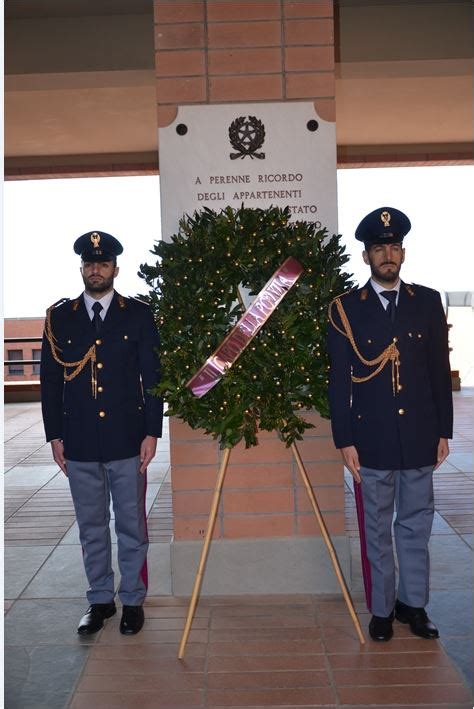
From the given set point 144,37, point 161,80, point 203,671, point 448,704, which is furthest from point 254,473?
point 144,37

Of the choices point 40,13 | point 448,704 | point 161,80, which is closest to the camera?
point 448,704

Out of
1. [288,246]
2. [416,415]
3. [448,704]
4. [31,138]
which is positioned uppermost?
[31,138]

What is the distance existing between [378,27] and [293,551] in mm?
4665

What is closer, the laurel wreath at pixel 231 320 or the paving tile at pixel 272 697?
the paving tile at pixel 272 697

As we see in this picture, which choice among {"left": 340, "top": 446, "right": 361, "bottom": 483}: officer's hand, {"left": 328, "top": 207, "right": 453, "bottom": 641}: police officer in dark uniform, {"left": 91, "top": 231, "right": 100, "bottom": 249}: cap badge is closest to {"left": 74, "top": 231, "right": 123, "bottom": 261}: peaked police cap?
{"left": 91, "top": 231, "right": 100, "bottom": 249}: cap badge

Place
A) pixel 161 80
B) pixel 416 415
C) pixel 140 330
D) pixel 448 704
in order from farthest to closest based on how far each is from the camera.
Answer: pixel 161 80
pixel 140 330
pixel 416 415
pixel 448 704

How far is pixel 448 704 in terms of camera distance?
217 cm

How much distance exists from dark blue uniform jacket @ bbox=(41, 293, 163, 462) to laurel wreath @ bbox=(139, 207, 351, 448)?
173mm

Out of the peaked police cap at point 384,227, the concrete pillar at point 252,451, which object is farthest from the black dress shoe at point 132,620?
the peaked police cap at point 384,227

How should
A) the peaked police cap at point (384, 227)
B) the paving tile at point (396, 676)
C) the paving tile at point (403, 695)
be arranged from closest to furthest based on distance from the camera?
the paving tile at point (403, 695), the paving tile at point (396, 676), the peaked police cap at point (384, 227)

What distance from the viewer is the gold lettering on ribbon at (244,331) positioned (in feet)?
8.10

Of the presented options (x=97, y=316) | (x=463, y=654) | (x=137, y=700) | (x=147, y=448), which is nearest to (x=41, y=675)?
(x=137, y=700)

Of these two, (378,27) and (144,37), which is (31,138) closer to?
(144,37)

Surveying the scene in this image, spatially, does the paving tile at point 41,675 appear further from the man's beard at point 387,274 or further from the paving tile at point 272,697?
the man's beard at point 387,274
